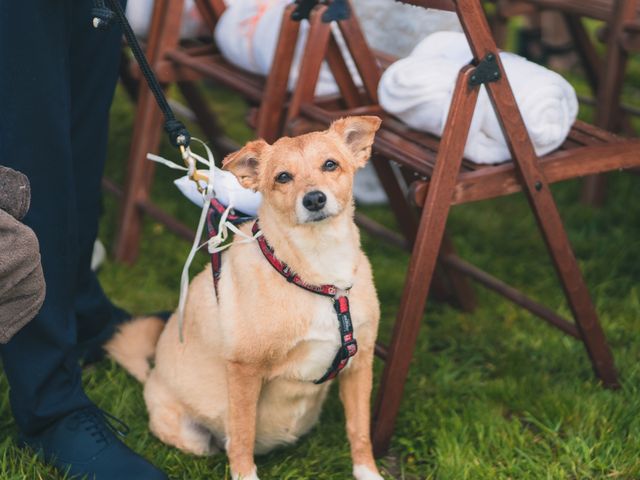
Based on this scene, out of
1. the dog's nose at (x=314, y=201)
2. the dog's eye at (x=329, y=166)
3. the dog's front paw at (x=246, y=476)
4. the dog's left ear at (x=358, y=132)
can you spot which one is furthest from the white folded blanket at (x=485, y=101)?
the dog's front paw at (x=246, y=476)

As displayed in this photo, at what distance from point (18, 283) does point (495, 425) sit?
1.40 metres

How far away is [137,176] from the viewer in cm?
373

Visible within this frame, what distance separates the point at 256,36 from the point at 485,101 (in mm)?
983

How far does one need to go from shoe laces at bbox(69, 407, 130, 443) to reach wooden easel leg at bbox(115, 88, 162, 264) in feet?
4.30

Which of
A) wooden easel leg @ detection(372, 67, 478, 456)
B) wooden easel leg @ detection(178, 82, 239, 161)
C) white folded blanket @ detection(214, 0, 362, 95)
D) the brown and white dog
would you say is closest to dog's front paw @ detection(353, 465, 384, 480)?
the brown and white dog

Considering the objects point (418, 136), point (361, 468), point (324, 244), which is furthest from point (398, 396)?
point (418, 136)

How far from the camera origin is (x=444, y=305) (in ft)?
11.2

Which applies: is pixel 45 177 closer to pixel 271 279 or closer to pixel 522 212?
pixel 271 279

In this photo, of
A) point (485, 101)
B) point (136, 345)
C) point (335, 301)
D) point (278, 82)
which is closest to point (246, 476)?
point (335, 301)

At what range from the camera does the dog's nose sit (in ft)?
6.69

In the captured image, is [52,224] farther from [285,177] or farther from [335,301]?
[335,301]

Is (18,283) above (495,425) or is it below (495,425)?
above

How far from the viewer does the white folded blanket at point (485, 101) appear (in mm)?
2502

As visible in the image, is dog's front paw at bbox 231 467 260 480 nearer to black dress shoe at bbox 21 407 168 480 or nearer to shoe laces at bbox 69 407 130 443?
black dress shoe at bbox 21 407 168 480
